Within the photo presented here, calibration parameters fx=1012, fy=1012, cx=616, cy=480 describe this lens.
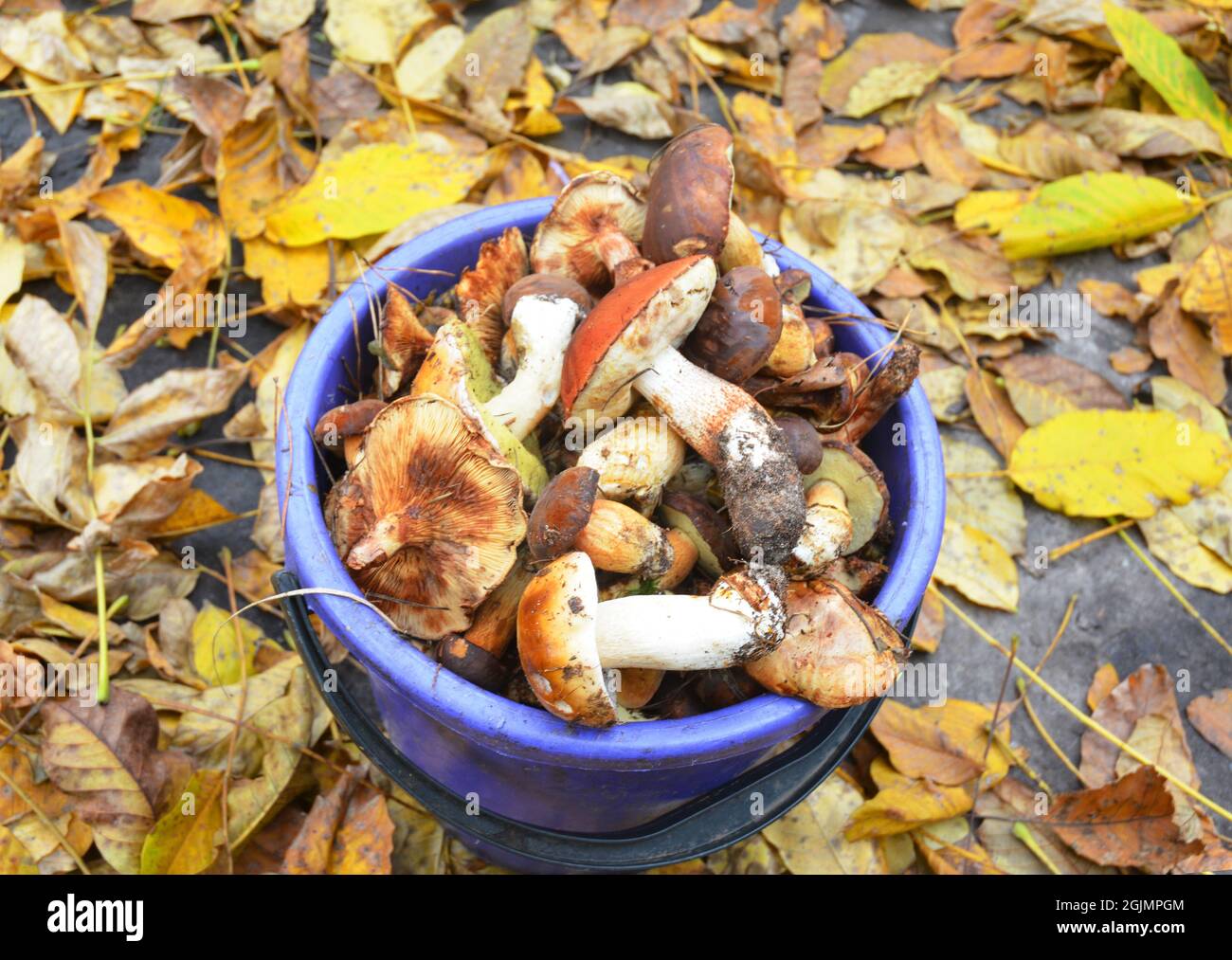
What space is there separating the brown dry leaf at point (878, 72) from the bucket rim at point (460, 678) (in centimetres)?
136

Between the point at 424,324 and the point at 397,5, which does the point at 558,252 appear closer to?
the point at 424,324

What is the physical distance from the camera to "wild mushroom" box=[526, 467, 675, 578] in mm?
1185

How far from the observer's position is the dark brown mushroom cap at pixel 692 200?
1.37 metres

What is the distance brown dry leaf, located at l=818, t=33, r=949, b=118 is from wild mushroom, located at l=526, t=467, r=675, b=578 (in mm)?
1819

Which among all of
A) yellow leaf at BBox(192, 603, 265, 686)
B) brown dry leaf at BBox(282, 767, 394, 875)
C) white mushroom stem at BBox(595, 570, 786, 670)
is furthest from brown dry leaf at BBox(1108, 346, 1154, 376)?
yellow leaf at BBox(192, 603, 265, 686)

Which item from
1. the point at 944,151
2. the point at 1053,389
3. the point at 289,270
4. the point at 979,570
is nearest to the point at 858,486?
the point at 979,570

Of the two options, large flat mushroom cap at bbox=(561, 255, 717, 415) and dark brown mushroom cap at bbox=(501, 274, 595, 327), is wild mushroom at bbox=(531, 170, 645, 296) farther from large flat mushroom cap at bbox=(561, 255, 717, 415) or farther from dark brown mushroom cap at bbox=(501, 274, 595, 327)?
large flat mushroom cap at bbox=(561, 255, 717, 415)

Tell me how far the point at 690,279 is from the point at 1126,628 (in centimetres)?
149

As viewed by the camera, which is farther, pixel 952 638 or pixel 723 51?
pixel 723 51

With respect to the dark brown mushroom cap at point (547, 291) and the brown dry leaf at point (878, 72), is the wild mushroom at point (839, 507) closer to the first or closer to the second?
the dark brown mushroom cap at point (547, 291)

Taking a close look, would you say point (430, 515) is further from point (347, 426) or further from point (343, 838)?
point (343, 838)

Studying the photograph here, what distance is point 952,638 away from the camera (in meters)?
2.15

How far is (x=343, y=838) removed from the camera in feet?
5.59
